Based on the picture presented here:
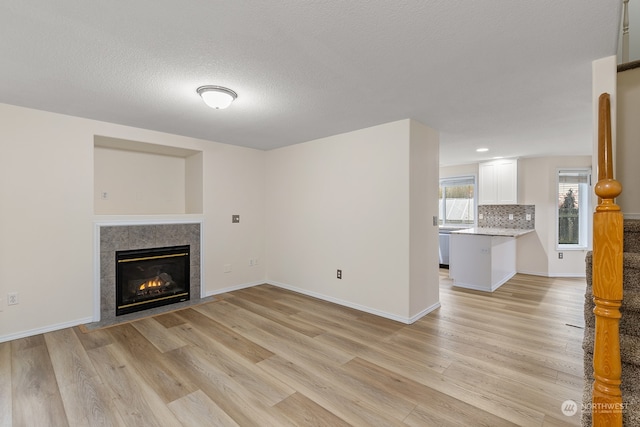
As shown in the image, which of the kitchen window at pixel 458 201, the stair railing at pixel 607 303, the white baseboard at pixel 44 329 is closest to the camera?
the stair railing at pixel 607 303

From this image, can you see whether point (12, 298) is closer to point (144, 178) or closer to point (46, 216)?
Answer: point (46, 216)

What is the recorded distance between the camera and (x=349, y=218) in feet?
13.0

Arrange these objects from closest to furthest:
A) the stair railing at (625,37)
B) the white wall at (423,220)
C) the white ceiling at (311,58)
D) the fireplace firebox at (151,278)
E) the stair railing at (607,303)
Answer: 1. the stair railing at (607,303)
2. the white ceiling at (311,58)
3. the stair railing at (625,37)
4. the white wall at (423,220)
5. the fireplace firebox at (151,278)

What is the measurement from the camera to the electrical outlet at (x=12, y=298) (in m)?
2.91

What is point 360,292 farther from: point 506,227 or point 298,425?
point 506,227

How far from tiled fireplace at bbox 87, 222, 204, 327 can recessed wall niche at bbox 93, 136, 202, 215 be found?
462 mm

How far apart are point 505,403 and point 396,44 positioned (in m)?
2.48

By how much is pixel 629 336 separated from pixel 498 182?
4.96 metres

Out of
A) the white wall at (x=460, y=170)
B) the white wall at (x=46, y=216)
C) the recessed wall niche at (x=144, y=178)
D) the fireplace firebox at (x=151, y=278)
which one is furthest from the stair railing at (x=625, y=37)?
the fireplace firebox at (x=151, y=278)

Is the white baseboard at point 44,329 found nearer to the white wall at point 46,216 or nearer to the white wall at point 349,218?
the white wall at point 46,216

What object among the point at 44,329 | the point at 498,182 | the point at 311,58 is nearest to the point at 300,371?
the point at 311,58

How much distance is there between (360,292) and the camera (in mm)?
3830

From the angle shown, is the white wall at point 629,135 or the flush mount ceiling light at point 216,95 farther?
the flush mount ceiling light at point 216,95

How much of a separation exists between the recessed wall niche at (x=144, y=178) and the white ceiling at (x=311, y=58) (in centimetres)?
79
